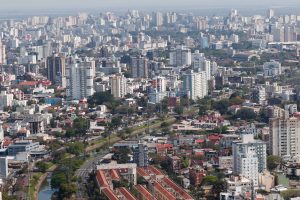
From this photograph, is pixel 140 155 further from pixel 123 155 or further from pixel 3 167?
pixel 3 167

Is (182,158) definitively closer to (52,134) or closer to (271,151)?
(271,151)

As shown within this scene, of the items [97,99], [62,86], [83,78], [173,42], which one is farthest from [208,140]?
[173,42]

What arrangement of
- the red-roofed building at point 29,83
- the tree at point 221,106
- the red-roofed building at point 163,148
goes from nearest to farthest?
the red-roofed building at point 163,148 < the tree at point 221,106 < the red-roofed building at point 29,83

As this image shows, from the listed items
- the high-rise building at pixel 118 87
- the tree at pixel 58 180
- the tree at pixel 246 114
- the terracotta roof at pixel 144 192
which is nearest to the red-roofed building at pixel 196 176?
the terracotta roof at pixel 144 192

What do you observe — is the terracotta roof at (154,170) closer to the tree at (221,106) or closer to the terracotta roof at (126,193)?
the terracotta roof at (126,193)

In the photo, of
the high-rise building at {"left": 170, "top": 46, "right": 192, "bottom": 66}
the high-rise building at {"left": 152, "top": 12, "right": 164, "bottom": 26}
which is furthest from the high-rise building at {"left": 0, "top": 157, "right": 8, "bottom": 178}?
the high-rise building at {"left": 152, "top": 12, "right": 164, "bottom": 26}

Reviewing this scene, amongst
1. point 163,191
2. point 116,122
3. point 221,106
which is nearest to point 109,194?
point 163,191

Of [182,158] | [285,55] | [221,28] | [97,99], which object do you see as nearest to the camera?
[182,158]
